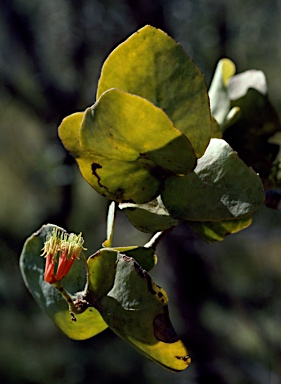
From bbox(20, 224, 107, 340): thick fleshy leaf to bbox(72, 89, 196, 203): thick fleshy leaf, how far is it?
0.04 m

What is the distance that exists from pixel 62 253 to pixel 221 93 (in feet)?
0.60

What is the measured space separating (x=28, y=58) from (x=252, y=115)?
1.81 m

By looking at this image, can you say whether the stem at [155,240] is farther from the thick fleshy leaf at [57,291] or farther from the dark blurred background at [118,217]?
the dark blurred background at [118,217]

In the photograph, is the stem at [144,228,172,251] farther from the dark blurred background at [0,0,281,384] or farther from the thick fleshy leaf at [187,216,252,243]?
the dark blurred background at [0,0,281,384]

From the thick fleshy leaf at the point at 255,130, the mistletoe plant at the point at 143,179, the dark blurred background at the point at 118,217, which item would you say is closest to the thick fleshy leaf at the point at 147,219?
the mistletoe plant at the point at 143,179

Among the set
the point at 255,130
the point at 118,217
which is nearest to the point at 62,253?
the point at 255,130

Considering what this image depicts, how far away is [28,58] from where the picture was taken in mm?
2053

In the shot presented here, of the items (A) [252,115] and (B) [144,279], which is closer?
(B) [144,279]

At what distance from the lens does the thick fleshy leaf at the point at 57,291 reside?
0.26 m

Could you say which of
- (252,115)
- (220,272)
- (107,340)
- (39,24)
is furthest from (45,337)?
(252,115)

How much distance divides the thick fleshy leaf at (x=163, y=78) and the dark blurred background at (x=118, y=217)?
1.50 meters

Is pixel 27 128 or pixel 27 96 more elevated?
pixel 27 96

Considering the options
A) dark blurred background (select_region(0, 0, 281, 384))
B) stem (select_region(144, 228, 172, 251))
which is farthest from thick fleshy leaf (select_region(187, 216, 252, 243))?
dark blurred background (select_region(0, 0, 281, 384))

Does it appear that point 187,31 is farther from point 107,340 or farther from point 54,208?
point 107,340
